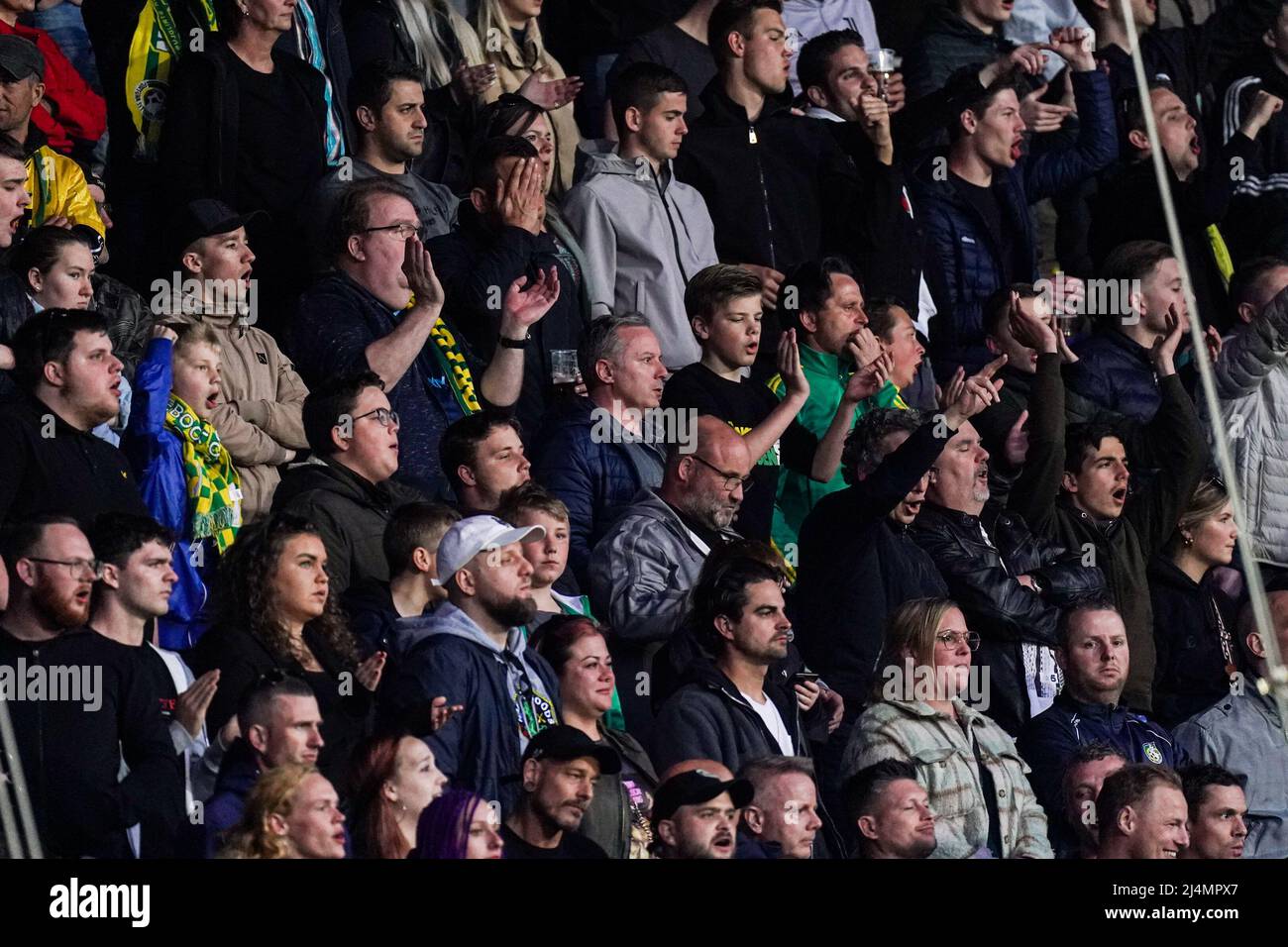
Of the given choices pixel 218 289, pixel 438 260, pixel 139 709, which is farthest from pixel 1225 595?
pixel 139 709

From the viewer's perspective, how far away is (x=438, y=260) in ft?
33.3

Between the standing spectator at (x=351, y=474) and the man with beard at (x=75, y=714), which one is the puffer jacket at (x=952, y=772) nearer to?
the standing spectator at (x=351, y=474)

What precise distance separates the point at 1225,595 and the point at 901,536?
1.82 meters

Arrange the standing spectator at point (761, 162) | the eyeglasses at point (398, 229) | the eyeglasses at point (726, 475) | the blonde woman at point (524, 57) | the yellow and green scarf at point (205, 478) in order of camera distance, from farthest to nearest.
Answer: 1. the blonde woman at point (524, 57)
2. the standing spectator at point (761, 162)
3. the eyeglasses at point (398, 229)
4. the eyeglasses at point (726, 475)
5. the yellow and green scarf at point (205, 478)

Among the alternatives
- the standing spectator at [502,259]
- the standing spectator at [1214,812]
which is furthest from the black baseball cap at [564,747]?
the standing spectator at [1214,812]

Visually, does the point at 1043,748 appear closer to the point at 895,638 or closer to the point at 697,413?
the point at 895,638

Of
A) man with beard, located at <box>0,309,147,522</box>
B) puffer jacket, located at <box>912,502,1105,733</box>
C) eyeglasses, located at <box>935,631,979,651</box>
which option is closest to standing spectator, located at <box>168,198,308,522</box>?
man with beard, located at <box>0,309,147,522</box>

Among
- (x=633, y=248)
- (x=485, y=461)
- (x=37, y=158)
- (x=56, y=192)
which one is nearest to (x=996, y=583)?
(x=633, y=248)

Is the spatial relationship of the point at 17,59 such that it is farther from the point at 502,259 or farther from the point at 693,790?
the point at 693,790

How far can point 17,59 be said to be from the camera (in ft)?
31.6

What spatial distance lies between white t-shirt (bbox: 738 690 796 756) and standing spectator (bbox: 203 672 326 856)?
1640 millimetres

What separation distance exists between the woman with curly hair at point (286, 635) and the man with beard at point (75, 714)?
0.90ft

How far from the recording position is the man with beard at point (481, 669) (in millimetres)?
8289

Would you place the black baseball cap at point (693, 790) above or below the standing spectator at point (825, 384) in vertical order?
below
